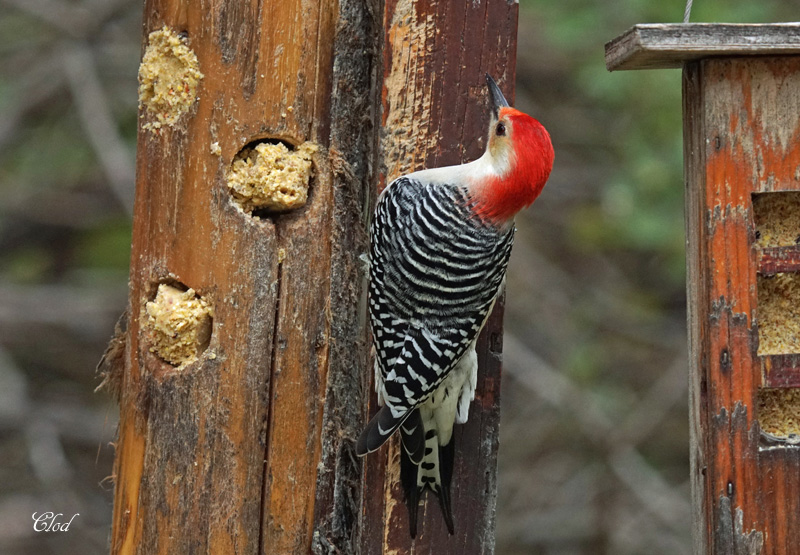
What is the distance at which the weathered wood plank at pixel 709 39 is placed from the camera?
1.99 metres

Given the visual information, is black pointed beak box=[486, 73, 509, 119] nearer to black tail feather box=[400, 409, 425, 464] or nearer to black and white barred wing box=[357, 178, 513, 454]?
black and white barred wing box=[357, 178, 513, 454]

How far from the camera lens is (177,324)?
244cm

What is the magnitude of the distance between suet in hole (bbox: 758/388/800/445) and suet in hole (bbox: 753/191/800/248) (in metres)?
0.39

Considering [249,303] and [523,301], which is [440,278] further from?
[523,301]

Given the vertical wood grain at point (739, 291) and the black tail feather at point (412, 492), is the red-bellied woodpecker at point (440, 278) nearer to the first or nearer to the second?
the black tail feather at point (412, 492)

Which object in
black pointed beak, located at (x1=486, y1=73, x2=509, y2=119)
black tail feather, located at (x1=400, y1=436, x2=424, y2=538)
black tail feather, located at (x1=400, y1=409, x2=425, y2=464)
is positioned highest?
black pointed beak, located at (x1=486, y1=73, x2=509, y2=119)

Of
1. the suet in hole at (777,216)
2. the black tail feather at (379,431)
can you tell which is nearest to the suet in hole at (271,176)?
the black tail feather at (379,431)

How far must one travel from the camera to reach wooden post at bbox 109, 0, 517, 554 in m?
2.44

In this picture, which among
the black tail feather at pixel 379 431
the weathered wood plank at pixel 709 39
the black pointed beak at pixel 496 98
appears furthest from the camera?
the black pointed beak at pixel 496 98

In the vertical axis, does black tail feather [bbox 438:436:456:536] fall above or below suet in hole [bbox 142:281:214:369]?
below

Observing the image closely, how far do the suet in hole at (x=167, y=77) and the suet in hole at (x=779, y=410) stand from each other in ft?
5.75

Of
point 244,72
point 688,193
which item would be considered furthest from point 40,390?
point 688,193

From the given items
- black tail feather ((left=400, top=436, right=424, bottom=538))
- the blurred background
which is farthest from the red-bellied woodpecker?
the blurred background

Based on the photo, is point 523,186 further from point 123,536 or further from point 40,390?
point 40,390
